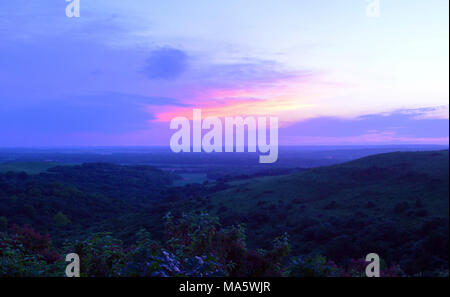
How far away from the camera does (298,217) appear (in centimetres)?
1152

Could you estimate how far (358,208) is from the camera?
12094mm

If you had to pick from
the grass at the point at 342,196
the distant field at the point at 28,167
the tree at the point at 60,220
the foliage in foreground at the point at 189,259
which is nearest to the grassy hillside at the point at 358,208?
the grass at the point at 342,196

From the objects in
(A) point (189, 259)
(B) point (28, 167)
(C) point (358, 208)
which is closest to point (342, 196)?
(C) point (358, 208)

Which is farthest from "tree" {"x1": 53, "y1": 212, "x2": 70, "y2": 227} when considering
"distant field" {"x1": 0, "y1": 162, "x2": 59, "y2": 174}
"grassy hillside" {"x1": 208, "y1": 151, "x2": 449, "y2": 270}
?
"distant field" {"x1": 0, "y1": 162, "x2": 59, "y2": 174}

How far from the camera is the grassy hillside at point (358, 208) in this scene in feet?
26.6

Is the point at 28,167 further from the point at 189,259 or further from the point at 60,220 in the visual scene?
the point at 189,259

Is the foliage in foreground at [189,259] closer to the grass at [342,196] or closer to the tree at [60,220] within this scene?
the grass at [342,196]

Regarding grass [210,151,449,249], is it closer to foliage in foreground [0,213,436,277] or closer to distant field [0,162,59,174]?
foliage in foreground [0,213,436,277]
